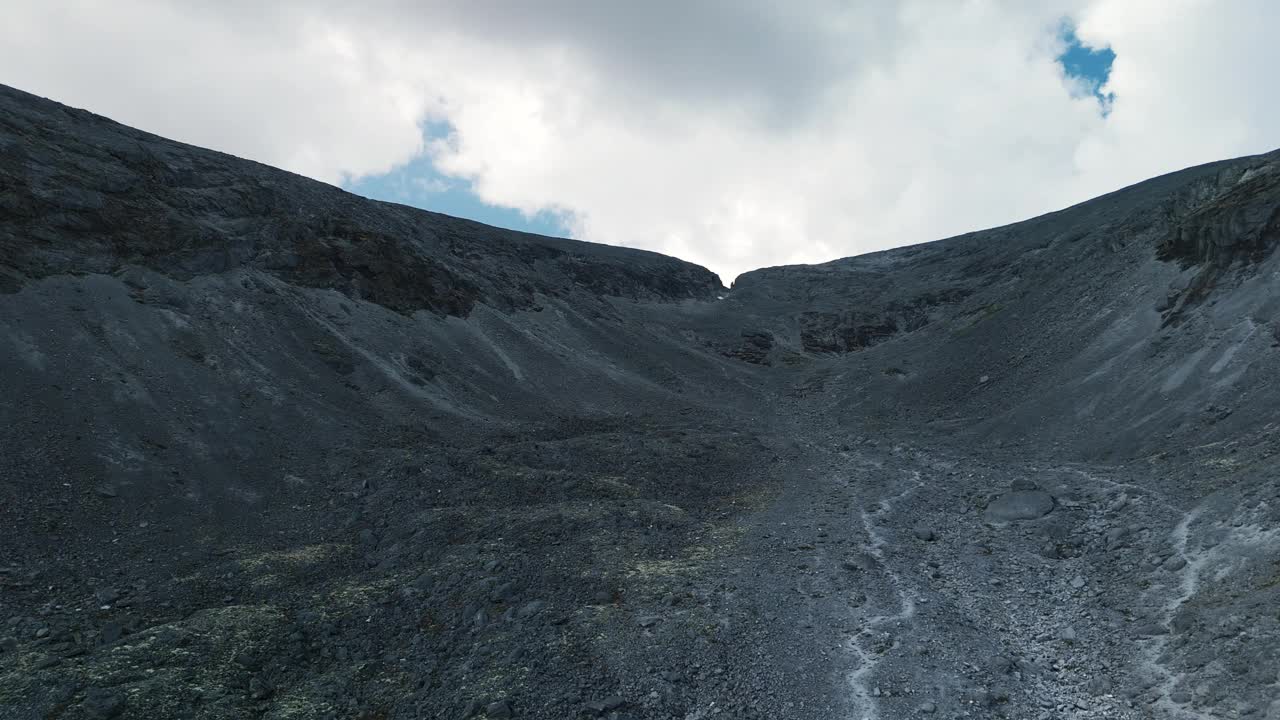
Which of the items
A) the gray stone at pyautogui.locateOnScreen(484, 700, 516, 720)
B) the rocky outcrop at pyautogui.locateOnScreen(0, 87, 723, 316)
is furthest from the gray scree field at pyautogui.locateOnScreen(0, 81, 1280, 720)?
the rocky outcrop at pyautogui.locateOnScreen(0, 87, 723, 316)

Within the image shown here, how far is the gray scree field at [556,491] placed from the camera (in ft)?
44.1

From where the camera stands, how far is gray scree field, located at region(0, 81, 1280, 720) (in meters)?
13.4

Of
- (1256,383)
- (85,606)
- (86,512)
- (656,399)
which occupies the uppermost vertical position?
(1256,383)

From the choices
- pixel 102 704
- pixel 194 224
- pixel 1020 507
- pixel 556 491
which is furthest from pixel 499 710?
pixel 194 224

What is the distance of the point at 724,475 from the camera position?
29.7 m

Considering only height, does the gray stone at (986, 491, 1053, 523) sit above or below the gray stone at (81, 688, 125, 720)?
above

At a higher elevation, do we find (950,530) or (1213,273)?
(1213,273)

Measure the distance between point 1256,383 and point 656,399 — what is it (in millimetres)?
Result: 30123

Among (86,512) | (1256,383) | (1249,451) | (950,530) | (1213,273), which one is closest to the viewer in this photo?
(86,512)

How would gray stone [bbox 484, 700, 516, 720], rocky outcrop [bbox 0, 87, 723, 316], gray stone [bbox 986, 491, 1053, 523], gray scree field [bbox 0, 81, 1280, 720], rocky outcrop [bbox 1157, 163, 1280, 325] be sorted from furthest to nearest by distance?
rocky outcrop [bbox 0, 87, 723, 316], rocky outcrop [bbox 1157, 163, 1280, 325], gray stone [bbox 986, 491, 1053, 523], gray scree field [bbox 0, 81, 1280, 720], gray stone [bbox 484, 700, 516, 720]

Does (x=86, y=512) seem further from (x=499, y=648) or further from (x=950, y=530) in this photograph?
(x=950, y=530)

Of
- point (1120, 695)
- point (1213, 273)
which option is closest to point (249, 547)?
point (1120, 695)

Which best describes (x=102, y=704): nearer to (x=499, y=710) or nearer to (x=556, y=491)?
(x=499, y=710)

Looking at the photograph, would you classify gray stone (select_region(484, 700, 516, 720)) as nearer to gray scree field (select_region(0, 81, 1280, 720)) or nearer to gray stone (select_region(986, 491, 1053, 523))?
gray scree field (select_region(0, 81, 1280, 720))
